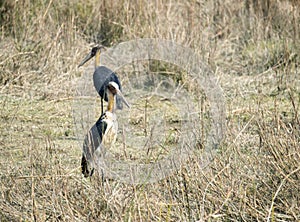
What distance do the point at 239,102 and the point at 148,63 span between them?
4.09 ft

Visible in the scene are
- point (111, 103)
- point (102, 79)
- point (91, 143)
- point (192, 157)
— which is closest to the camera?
point (192, 157)

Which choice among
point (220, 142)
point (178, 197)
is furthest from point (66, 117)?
point (178, 197)

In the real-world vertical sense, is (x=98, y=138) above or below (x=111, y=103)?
below

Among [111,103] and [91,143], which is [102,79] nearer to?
[111,103]

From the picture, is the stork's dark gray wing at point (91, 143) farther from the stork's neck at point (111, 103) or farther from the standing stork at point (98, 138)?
the stork's neck at point (111, 103)

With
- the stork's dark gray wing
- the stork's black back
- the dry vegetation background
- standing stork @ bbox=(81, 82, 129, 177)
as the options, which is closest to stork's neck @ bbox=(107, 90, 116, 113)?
standing stork @ bbox=(81, 82, 129, 177)

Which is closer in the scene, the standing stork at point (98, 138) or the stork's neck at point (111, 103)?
the standing stork at point (98, 138)

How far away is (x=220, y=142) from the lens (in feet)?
13.3

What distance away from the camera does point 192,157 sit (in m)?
3.63

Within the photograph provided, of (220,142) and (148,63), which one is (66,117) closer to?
(148,63)

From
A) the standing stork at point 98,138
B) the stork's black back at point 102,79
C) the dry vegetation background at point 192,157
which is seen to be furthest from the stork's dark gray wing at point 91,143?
the stork's black back at point 102,79

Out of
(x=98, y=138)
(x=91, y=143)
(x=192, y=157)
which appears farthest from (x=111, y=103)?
(x=192, y=157)

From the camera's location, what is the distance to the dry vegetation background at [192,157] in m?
3.46

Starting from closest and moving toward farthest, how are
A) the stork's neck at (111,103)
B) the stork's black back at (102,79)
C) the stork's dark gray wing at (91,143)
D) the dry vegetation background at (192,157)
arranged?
the dry vegetation background at (192,157)
the stork's dark gray wing at (91,143)
the stork's neck at (111,103)
the stork's black back at (102,79)
